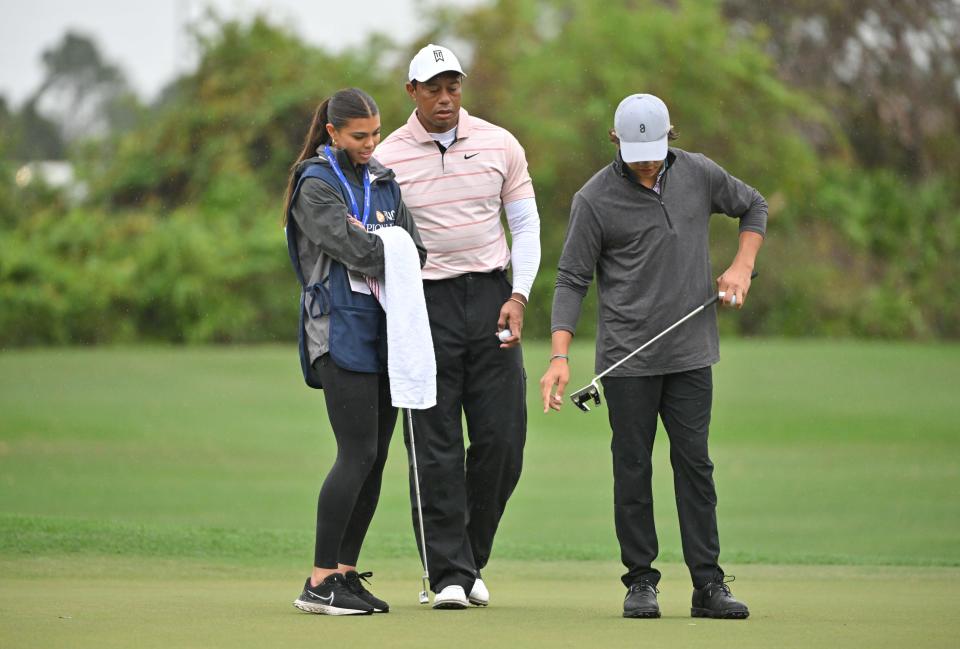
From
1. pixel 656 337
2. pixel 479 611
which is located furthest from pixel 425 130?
pixel 479 611

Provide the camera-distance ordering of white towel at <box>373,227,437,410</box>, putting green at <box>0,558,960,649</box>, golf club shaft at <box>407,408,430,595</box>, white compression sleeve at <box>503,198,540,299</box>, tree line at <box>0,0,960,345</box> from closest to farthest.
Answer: putting green at <box>0,558,960,649</box>
white towel at <box>373,227,437,410</box>
golf club shaft at <box>407,408,430,595</box>
white compression sleeve at <box>503,198,540,299</box>
tree line at <box>0,0,960,345</box>

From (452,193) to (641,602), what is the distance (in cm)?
168

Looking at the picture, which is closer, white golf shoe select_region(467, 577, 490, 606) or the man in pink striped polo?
white golf shoe select_region(467, 577, 490, 606)

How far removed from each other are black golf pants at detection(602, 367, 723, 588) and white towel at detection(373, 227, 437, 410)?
2.27 feet

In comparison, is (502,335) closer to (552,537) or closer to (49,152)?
(552,537)

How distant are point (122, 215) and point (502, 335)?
25.5m

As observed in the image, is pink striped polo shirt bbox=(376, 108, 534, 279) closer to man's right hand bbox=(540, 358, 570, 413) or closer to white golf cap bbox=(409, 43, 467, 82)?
white golf cap bbox=(409, 43, 467, 82)

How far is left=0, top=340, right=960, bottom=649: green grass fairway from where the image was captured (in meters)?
5.20

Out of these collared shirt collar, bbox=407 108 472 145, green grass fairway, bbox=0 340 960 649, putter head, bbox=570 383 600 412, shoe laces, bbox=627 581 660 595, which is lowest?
green grass fairway, bbox=0 340 960 649

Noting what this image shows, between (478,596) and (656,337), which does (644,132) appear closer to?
(656,337)

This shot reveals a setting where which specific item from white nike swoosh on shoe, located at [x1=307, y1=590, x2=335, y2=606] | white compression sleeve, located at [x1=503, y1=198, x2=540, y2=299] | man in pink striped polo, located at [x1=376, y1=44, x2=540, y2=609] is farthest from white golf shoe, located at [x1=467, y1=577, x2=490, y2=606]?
white compression sleeve, located at [x1=503, y1=198, x2=540, y2=299]

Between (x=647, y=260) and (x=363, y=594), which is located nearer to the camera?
(x=363, y=594)

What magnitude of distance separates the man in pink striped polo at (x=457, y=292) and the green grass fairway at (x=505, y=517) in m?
0.46

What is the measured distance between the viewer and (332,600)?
5523 millimetres
